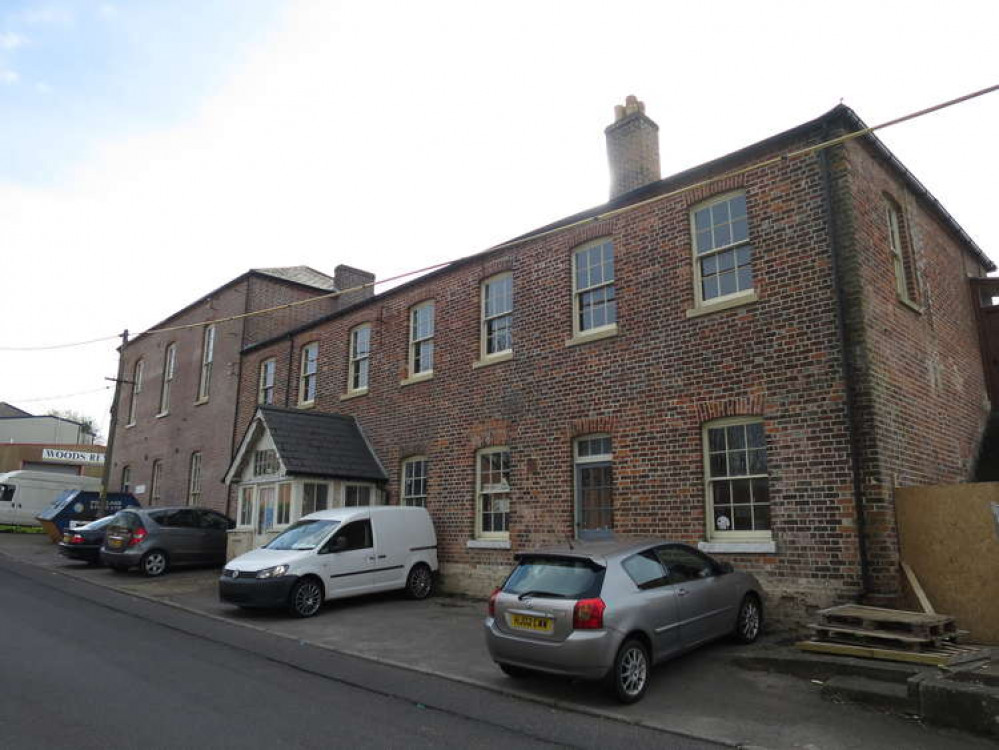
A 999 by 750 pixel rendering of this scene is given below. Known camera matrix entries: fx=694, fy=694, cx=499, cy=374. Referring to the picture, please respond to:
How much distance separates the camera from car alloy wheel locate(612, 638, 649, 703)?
265 inches

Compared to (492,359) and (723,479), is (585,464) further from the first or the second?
(492,359)

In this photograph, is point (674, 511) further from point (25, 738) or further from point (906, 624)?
point (25, 738)

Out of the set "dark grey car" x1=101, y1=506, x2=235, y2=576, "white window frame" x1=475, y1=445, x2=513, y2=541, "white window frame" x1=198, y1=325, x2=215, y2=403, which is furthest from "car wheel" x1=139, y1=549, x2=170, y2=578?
"white window frame" x1=198, y1=325, x2=215, y2=403

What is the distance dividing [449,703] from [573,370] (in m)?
7.17

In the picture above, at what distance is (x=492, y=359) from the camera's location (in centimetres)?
1467

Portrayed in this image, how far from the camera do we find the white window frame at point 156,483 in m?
28.0

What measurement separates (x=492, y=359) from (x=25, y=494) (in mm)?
26679

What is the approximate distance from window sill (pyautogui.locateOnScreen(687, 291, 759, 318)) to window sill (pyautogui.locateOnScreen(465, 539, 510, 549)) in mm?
5681

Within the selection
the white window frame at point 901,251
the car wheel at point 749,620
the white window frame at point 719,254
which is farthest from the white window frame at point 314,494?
the white window frame at point 901,251

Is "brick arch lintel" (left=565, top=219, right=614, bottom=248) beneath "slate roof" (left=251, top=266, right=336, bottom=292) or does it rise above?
beneath

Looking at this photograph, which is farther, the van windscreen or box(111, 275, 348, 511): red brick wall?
box(111, 275, 348, 511): red brick wall

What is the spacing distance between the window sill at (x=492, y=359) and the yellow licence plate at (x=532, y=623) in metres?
7.52

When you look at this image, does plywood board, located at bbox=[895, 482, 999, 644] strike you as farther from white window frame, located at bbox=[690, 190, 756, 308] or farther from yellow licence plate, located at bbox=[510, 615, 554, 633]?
yellow licence plate, located at bbox=[510, 615, 554, 633]

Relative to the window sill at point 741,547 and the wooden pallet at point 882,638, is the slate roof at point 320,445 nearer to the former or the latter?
the window sill at point 741,547
